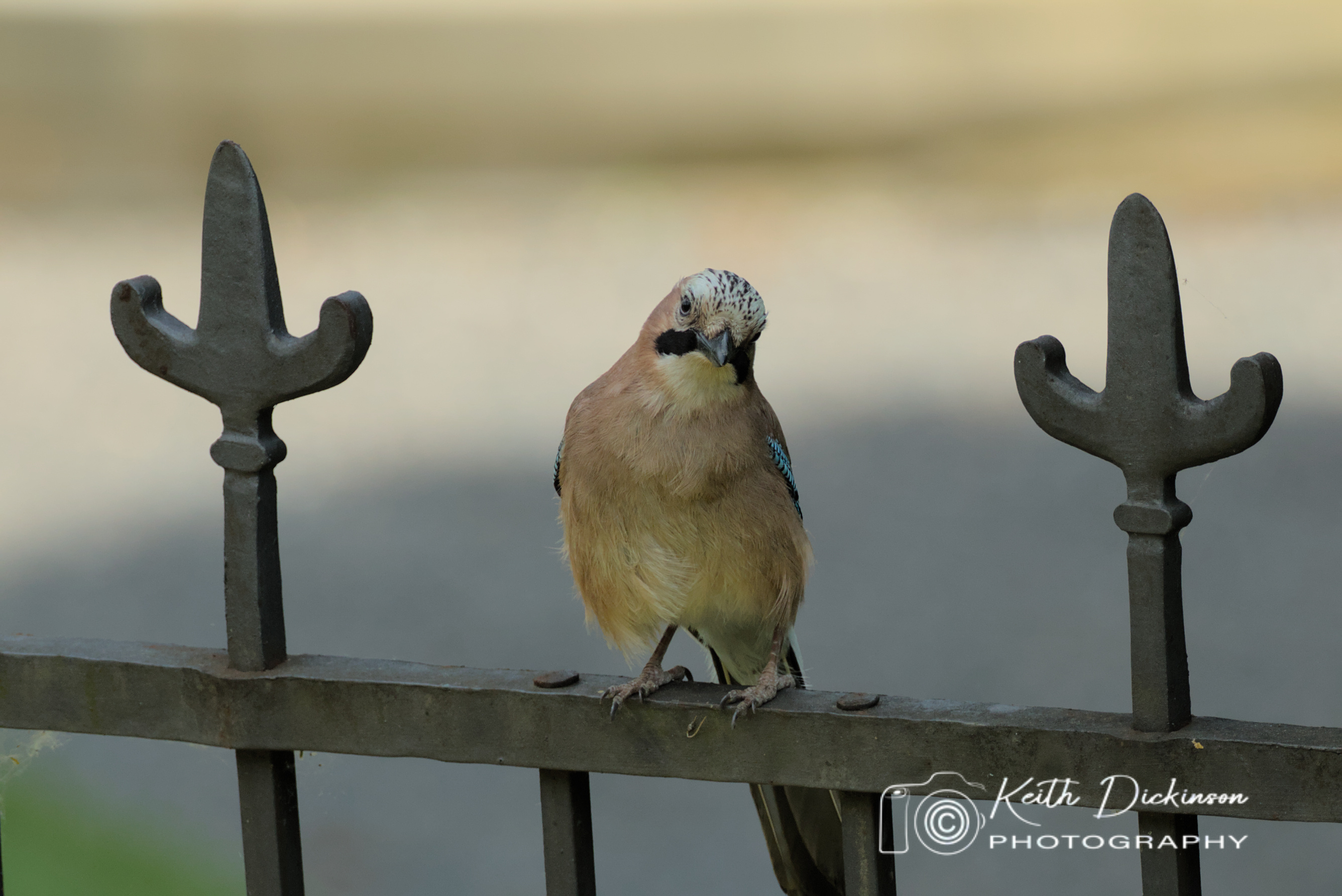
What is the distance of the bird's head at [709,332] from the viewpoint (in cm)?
227

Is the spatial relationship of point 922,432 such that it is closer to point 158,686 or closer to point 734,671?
point 734,671

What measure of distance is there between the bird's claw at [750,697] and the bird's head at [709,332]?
1.71 feet

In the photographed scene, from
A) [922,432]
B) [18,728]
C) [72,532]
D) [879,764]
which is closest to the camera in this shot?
[879,764]

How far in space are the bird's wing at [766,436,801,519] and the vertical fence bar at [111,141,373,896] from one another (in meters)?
0.74

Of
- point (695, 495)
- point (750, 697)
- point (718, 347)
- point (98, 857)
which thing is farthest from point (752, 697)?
point (98, 857)

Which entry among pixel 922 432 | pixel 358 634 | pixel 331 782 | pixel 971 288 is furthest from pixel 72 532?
pixel 971 288

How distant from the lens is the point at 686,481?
230cm

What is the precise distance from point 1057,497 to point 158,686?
4743mm

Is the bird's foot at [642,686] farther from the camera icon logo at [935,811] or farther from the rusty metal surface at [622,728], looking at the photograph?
the camera icon logo at [935,811]

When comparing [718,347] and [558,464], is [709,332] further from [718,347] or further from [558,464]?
[558,464]

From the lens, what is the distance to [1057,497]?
6.25 m

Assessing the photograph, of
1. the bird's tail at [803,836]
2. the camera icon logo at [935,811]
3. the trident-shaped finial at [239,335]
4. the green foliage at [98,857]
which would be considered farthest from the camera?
the green foliage at [98,857]

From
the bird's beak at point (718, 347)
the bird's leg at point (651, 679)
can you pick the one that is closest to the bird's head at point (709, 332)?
the bird's beak at point (718, 347)

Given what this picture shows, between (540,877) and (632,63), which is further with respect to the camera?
(632,63)
